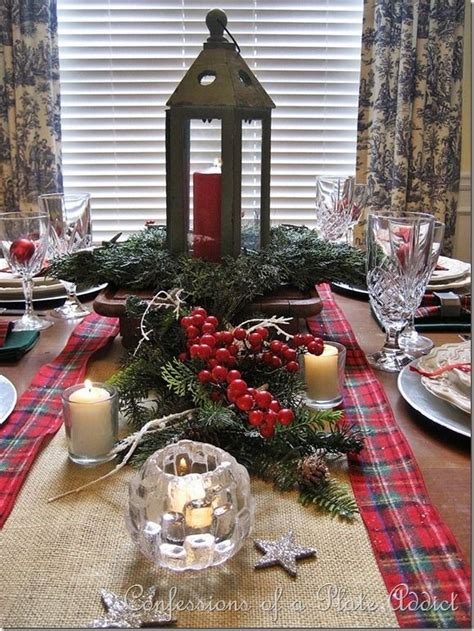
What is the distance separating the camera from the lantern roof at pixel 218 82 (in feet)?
3.65

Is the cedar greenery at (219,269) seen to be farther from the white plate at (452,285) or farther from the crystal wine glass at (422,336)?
the white plate at (452,285)

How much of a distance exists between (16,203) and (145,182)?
1.78ft

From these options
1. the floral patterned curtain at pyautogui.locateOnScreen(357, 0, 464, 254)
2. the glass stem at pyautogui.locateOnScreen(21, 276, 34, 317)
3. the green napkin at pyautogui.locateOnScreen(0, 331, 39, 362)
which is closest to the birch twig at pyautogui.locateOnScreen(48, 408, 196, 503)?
the green napkin at pyautogui.locateOnScreen(0, 331, 39, 362)

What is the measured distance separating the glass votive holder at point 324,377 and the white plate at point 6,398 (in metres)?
0.39

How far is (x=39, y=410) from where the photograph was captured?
0.88 meters

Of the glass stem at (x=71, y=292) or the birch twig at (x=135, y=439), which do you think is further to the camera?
the glass stem at (x=71, y=292)

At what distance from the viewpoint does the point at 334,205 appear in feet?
5.48

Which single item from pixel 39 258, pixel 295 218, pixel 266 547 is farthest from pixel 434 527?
pixel 295 218

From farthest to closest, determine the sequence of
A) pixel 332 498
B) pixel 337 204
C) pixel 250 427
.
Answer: pixel 337 204 < pixel 250 427 < pixel 332 498

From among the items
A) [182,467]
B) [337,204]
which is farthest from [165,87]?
[182,467]

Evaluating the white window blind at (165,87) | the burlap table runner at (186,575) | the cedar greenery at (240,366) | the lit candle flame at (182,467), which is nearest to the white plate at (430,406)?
the cedar greenery at (240,366)

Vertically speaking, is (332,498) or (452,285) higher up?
(452,285)

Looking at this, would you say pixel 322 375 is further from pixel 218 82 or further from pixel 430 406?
pixel 218 82

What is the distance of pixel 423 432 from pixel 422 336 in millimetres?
435
